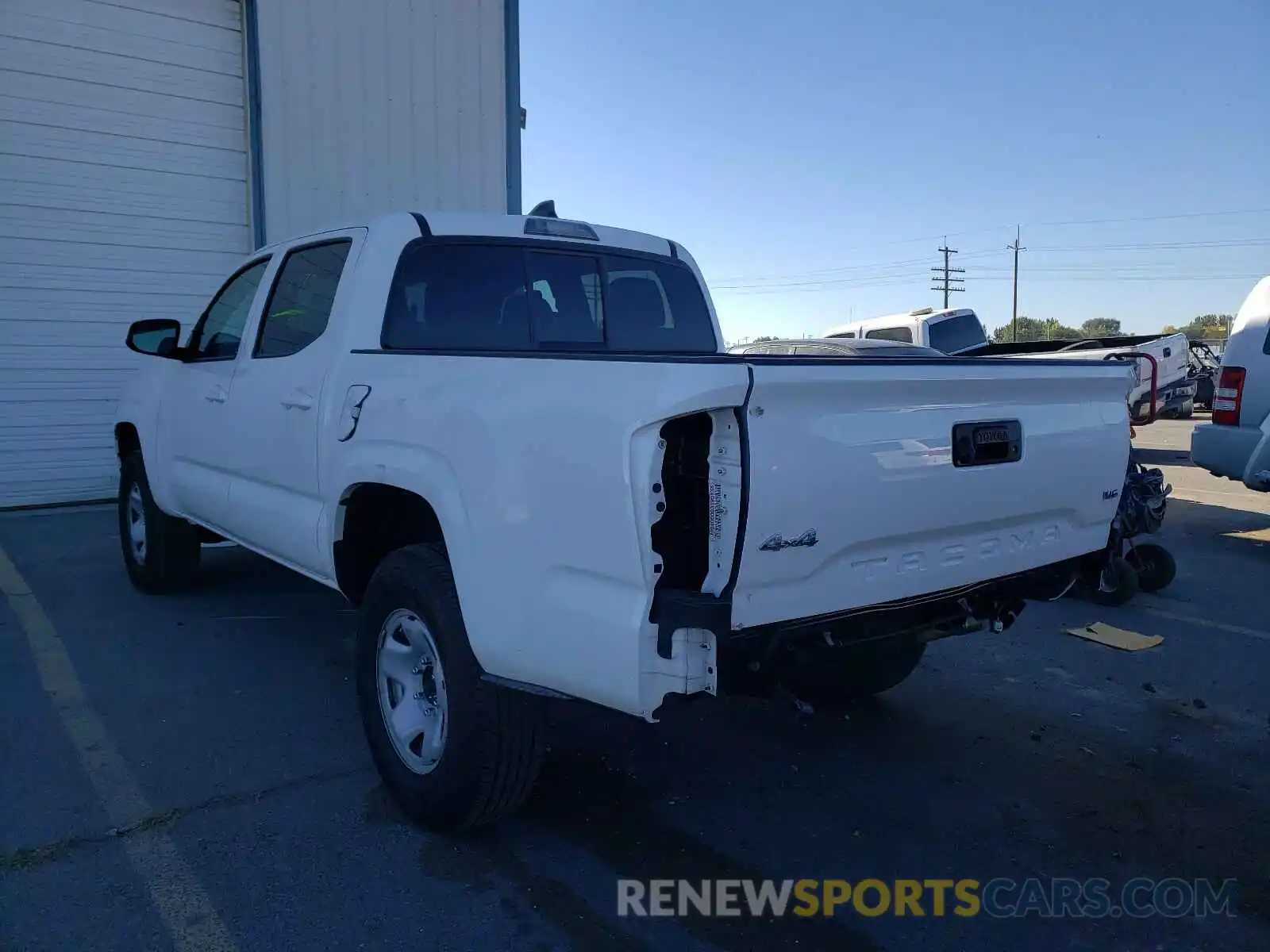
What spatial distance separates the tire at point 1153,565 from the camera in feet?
20.9

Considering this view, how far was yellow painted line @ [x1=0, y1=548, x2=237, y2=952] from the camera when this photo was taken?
2.61 m

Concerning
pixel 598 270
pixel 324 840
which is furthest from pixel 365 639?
pixel 598 270

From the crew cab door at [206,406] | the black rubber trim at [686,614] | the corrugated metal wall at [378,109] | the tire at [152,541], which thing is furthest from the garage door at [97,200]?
the black rubber trim at [686,614]

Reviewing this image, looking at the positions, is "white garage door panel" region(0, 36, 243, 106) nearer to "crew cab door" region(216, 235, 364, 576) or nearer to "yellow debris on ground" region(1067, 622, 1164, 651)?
"crew cab door" region(216, 235, 364, 576)

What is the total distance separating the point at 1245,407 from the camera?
304 inches

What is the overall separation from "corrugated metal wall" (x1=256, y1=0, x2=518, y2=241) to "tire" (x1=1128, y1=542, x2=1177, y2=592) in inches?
328

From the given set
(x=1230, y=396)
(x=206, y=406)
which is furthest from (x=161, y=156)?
(x=1230, y=396)

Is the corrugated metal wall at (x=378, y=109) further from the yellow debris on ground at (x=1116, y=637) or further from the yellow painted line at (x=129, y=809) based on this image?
the yellow debris on ground at (x=1116, y=637)

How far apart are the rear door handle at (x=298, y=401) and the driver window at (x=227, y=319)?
0.92 m

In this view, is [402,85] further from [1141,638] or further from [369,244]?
[1141,638]

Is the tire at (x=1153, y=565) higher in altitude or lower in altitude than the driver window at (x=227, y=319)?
lower

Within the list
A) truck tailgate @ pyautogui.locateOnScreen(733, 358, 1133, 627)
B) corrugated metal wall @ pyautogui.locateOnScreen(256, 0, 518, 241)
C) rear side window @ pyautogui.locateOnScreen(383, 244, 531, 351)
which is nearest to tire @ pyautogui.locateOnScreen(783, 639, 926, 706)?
truck tailgate @ pyautogui.locateOnScreen(733, 358, 1133, 627)

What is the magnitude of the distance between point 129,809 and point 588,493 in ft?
6.99

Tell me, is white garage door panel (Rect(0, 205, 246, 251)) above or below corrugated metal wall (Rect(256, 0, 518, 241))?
below
